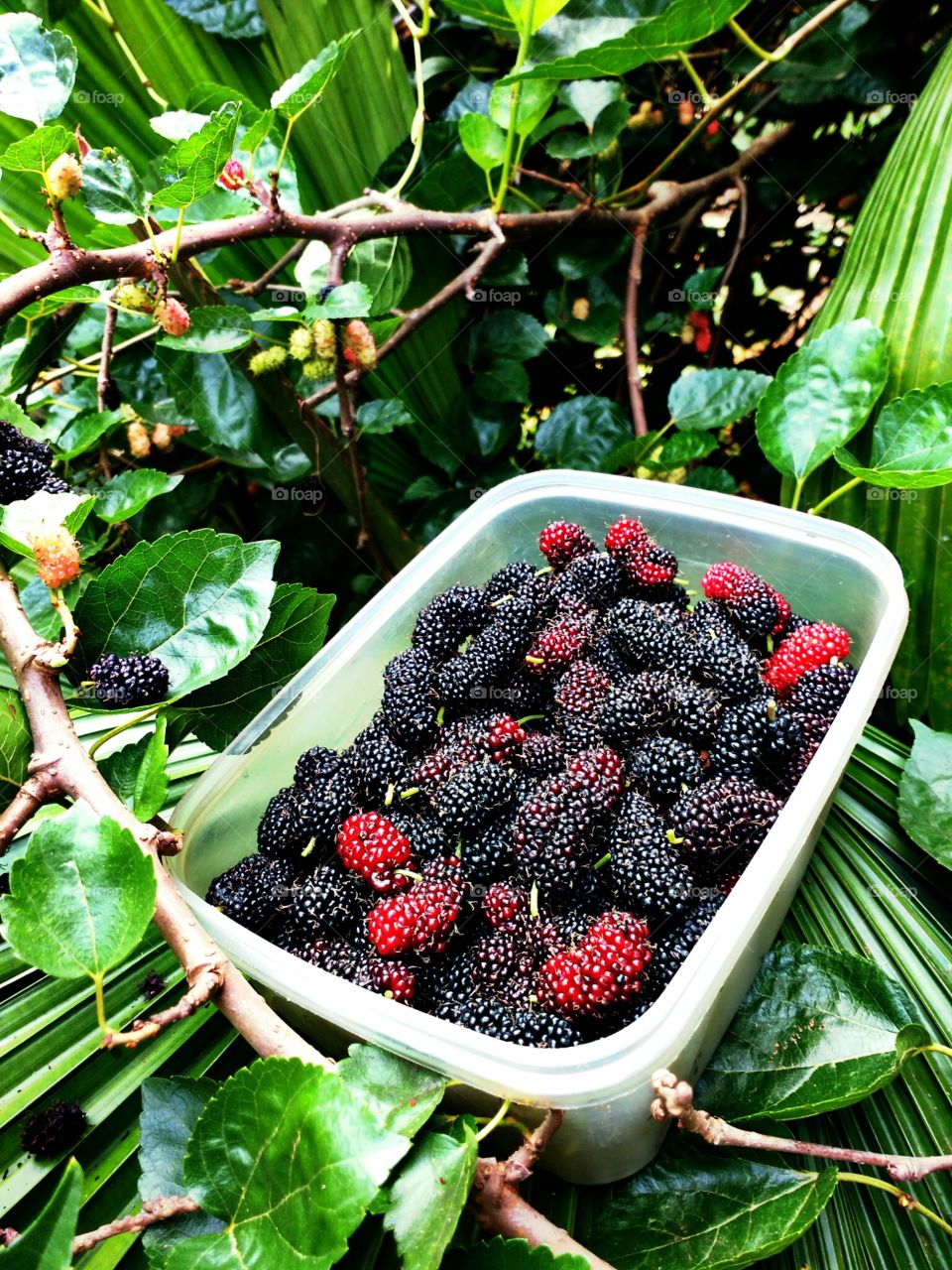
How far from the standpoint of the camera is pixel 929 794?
0.66 metres

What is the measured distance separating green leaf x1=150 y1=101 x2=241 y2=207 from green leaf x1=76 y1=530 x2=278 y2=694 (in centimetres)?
23

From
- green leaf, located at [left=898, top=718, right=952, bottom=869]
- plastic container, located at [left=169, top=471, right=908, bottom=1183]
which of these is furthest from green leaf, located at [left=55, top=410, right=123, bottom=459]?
green leaf, located at [left=898, top=718, right=952, bottom=869]

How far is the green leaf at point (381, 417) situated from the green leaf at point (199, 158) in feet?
1.07

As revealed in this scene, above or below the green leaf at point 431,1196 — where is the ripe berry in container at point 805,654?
below

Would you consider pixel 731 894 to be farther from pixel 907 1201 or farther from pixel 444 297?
pixel 444 297

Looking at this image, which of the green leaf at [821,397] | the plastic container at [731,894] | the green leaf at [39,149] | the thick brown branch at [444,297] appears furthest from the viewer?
the thick brown branch at [444,297]

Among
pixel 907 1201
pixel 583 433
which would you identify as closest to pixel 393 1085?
pixel 907 1201

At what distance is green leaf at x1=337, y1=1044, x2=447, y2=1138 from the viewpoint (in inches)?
17.5

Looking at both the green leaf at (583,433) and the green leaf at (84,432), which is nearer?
the green leaf at (84,432)

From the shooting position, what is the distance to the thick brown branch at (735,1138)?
0.43 meters

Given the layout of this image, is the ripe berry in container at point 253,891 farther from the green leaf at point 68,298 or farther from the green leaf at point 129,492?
the green leaf at point 68,298

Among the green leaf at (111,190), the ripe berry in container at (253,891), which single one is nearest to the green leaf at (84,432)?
the green leaf at (111,190)

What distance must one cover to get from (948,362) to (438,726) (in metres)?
0.53

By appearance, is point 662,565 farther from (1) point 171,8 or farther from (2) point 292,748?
(1) point 171,8
